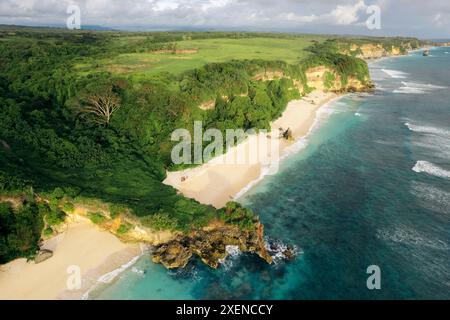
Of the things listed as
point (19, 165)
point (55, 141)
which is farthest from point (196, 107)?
point (19, 165)

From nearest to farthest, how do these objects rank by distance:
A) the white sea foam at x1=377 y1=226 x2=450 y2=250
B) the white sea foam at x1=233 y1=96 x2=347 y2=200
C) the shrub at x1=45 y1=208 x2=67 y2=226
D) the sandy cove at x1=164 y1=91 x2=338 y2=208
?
the shrub at x1=45 y1=208 x2=67 y2=226, the white sea foam at x1=377 y1=226 x2=450 y2=250, the sandy cove at x1=164 y1=91 x2=338 y2=208, the white sea foam at x1=233 y1=96 x2=347 y2=200

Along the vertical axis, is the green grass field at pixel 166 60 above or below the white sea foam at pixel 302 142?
above

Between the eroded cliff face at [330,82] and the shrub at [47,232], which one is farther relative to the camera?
the eroded cliff face at [330,82]

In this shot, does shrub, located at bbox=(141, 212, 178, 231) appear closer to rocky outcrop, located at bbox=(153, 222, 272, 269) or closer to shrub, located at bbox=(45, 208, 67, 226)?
rocky outcrop, located at bbox=(153, 222, 272, 269)

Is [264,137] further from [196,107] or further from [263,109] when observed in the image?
[196,107]

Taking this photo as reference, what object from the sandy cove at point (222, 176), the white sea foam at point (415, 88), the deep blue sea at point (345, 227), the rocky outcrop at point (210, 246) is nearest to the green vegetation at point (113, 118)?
the rocky outcrop at point (210, 246)

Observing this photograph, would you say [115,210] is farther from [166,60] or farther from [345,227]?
[166,60]

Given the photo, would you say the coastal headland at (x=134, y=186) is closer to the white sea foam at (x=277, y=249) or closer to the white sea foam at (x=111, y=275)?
the white sea foam at (x=111, y=275)

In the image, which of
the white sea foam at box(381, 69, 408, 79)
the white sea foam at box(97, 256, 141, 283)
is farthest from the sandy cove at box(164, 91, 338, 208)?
the white sea foam at box(381, 69, 408, 79)
